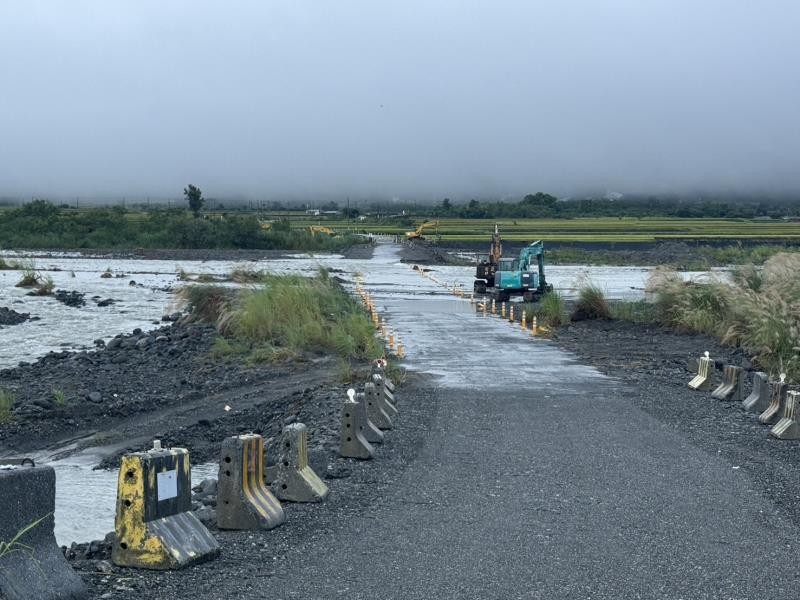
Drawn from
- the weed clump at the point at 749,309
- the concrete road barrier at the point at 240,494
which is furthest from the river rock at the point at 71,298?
the concrete road barrier at the point at 240,494

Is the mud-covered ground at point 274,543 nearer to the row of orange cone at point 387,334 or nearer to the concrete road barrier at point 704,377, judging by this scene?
the concrete road barrier at point 704,377

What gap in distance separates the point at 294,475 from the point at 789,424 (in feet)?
22.4

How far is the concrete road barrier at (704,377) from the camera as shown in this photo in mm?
19703

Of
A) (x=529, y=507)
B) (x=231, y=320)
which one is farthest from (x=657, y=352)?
(x=529, y=507)

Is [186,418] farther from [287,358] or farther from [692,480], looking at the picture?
[692,480]

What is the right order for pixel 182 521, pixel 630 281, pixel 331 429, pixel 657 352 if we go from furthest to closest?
1. pixel 630 281
2. pixel 657 352
3. pixel 331 429
4. pixel 182 521

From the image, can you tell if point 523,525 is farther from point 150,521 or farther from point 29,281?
point 29,281

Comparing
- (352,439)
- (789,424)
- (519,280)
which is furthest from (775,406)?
(519,280)

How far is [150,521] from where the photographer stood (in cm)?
825

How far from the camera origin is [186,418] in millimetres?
19734

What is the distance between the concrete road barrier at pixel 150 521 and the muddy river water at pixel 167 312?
11.6 ft

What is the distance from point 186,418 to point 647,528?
1147 centimetres

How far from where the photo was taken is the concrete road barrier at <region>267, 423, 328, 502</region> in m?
10.7

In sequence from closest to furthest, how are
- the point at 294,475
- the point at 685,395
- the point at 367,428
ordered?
the point at 294,475 < the point at 367,428 < the point at 685,395
